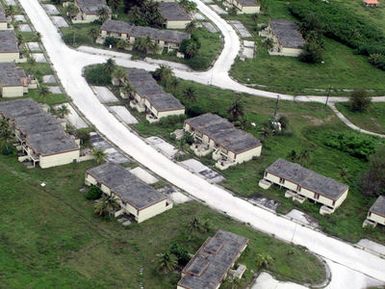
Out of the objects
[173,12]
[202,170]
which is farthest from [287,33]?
[202,170]

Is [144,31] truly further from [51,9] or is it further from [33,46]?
[51,9]

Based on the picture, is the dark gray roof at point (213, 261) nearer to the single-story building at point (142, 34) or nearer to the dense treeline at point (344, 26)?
the single-story building at point (142, 34)

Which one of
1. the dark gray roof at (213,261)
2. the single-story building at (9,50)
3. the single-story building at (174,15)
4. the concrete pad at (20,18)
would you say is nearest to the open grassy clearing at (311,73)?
the single-story building at (174,15)

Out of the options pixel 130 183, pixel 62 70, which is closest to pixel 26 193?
pixel 130 183

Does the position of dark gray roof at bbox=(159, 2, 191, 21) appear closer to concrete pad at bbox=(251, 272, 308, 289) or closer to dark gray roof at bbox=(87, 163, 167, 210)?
dark gray roof at bbox=(87, 163, 167, 210)

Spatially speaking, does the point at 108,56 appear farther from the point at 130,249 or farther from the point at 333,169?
the point at 130,249
